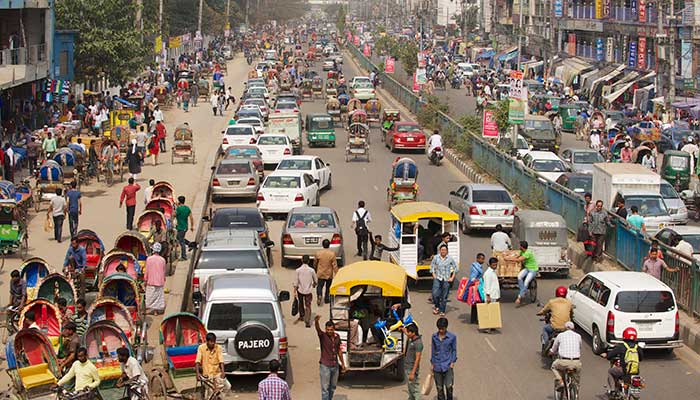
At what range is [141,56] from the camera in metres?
57.8

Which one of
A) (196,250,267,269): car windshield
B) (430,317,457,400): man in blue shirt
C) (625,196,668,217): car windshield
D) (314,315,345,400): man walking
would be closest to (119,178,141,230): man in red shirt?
(196,250,267,269): car windshield

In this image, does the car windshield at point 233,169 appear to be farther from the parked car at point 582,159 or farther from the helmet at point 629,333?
the helmet at point 629,333

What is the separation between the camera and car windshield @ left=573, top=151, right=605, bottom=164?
40.2 meters

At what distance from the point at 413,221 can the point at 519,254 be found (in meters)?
2.20

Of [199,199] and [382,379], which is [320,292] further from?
[199,199]

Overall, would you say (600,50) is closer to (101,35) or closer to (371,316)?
(101,35)

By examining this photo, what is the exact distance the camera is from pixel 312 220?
26.2m

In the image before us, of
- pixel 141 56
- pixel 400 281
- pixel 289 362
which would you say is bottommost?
pixel 289 362

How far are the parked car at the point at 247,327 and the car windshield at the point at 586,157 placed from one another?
80.3 ft

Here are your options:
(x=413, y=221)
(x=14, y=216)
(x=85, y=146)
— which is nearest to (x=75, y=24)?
(x=85, y=146)

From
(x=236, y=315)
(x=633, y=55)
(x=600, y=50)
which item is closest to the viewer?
(x=236, y=315)

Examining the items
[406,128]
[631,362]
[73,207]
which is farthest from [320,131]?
[631,362]

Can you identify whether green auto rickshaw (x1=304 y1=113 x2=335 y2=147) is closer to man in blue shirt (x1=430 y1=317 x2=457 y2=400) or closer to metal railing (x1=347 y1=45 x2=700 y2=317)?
metal railing (x1=347 y1=45 x2=700 y2=317)

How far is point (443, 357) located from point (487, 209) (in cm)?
1413
